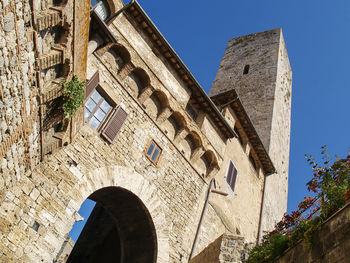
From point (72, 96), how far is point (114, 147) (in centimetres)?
243

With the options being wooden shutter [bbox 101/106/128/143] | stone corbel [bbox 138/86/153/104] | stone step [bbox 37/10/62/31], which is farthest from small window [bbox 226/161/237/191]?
stone step [bbox 37/10/62/31]

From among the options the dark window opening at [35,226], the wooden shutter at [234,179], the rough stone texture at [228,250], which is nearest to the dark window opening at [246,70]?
the wooden shutter at [234,179]

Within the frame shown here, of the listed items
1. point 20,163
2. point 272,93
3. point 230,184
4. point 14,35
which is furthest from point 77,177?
point 272,93

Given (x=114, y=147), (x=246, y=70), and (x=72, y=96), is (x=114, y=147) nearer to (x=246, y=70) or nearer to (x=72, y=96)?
(x=72, y=96)

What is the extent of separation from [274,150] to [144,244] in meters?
13.9

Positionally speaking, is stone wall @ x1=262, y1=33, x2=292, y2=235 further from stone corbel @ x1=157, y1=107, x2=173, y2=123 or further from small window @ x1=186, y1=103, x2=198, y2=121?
stone corbel @ x1=157, y1=107, x2=173, y2=123

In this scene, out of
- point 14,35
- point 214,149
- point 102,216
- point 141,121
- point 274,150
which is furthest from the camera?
point 274,150

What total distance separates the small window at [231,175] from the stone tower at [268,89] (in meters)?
4.28

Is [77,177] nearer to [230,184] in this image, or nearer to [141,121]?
[141,121]

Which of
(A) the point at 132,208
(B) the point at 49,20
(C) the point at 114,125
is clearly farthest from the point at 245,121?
(B) the point at 49,20

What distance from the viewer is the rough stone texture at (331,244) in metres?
4.13

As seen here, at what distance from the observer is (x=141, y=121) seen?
30.0 ft

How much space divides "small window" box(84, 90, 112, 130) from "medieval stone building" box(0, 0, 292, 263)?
0.03m

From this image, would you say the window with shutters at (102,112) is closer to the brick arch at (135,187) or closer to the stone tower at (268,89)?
the brick arch at (135,187)
